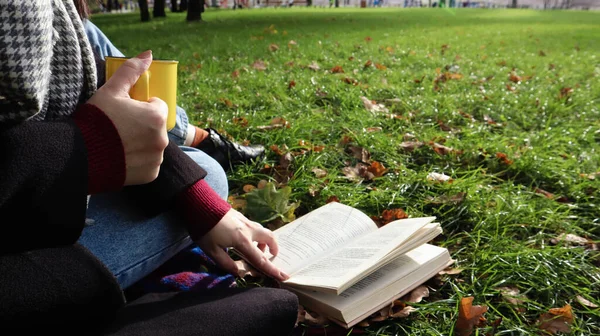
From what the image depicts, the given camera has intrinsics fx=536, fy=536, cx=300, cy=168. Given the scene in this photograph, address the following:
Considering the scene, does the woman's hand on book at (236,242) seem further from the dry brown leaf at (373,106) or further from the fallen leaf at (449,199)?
the dry brown leaf at (373,106)

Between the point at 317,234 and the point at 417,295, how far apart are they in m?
0.37

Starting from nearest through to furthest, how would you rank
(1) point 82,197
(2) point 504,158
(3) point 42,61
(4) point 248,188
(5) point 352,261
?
(3) point 42,61 < (1) point 82,197 < (5) point 352,261 < (4) point 248,188 < (2) point 504,158

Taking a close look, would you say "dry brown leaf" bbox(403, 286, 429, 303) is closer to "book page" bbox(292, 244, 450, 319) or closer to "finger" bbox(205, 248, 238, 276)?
"book page" bbox(292, 244, 450, 319)

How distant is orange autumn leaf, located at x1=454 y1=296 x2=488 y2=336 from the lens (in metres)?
1.55

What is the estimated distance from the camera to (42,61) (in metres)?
0.98

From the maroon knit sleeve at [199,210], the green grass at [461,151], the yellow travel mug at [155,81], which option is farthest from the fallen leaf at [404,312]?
the yellow travel mug at [155,81]

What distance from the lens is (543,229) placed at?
206 cm

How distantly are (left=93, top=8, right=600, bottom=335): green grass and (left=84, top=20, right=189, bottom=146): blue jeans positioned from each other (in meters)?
0.36

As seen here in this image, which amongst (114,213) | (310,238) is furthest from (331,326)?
(114,213)

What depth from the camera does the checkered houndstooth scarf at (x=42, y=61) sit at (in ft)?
3.01

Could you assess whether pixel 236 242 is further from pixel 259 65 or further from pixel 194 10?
pixel 194 10

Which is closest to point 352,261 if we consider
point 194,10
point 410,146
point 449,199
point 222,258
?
point 222,258

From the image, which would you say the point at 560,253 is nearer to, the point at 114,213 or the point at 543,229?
the point at 543,229

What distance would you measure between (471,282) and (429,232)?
273 mm
